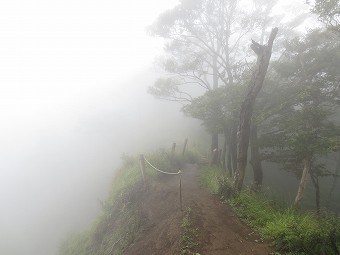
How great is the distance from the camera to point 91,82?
Result: 41219 millimetres

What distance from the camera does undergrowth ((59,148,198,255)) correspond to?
10678mm

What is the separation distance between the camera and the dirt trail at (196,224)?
6902 millimetres

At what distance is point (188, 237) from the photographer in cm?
727

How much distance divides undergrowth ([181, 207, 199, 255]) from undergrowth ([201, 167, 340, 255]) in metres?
1.69

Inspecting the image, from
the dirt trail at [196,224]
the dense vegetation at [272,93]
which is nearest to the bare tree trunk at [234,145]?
the dense vegetation at [272,93]

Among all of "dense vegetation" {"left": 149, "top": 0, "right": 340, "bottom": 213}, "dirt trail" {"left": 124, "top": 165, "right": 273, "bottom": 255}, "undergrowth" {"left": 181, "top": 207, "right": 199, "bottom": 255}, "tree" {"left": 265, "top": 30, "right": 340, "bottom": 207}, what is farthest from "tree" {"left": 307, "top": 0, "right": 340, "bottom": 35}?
"undergrowth" {"left": 181, "top": 207, "right": 199, "bottom": 255}

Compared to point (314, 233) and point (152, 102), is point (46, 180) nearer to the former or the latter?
point (152, 102)

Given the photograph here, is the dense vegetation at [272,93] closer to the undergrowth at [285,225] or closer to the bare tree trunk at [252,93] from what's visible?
the bare tree trunk at [252,93]

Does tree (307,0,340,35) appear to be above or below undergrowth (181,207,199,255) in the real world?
above

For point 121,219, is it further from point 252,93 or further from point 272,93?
point 272,93

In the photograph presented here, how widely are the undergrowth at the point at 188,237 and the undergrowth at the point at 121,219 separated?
2.64 metres

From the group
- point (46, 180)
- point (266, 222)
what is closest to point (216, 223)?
point (266, 222)

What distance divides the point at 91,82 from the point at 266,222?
3740 centimetres

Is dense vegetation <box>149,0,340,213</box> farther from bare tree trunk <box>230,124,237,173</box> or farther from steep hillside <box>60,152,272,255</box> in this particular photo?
steep hillside <box>60,152,272,255</box>
